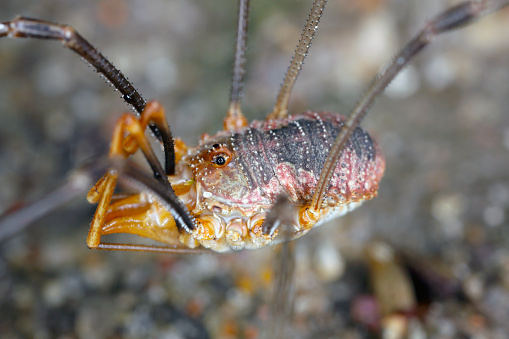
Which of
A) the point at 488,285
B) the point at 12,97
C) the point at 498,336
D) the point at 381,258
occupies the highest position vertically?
the point at 12,97

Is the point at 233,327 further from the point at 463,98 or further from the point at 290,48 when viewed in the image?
the point at 463,98

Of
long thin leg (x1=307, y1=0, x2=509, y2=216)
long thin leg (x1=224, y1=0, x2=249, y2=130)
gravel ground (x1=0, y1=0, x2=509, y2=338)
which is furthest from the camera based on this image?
gravel ground (x1=0, y1=0, x2=509, y2=338)

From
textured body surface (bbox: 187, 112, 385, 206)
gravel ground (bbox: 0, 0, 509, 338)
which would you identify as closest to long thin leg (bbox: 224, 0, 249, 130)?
textured body surface (bbox: 187, 112, 385, 206)

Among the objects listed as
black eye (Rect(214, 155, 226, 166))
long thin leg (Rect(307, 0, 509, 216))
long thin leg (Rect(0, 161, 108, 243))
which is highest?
long thin leg (Rect(307, 0, 509, 216))

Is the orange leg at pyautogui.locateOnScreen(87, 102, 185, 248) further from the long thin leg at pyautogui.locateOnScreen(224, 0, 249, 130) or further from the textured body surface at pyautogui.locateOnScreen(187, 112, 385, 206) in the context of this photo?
the long thin leg at pyautogui.locateOnScreen(224, 0, 249, 130)

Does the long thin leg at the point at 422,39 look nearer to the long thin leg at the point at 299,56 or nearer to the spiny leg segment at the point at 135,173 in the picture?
the long thin leg at the point at 299,56

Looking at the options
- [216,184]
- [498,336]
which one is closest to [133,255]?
[216,184]
